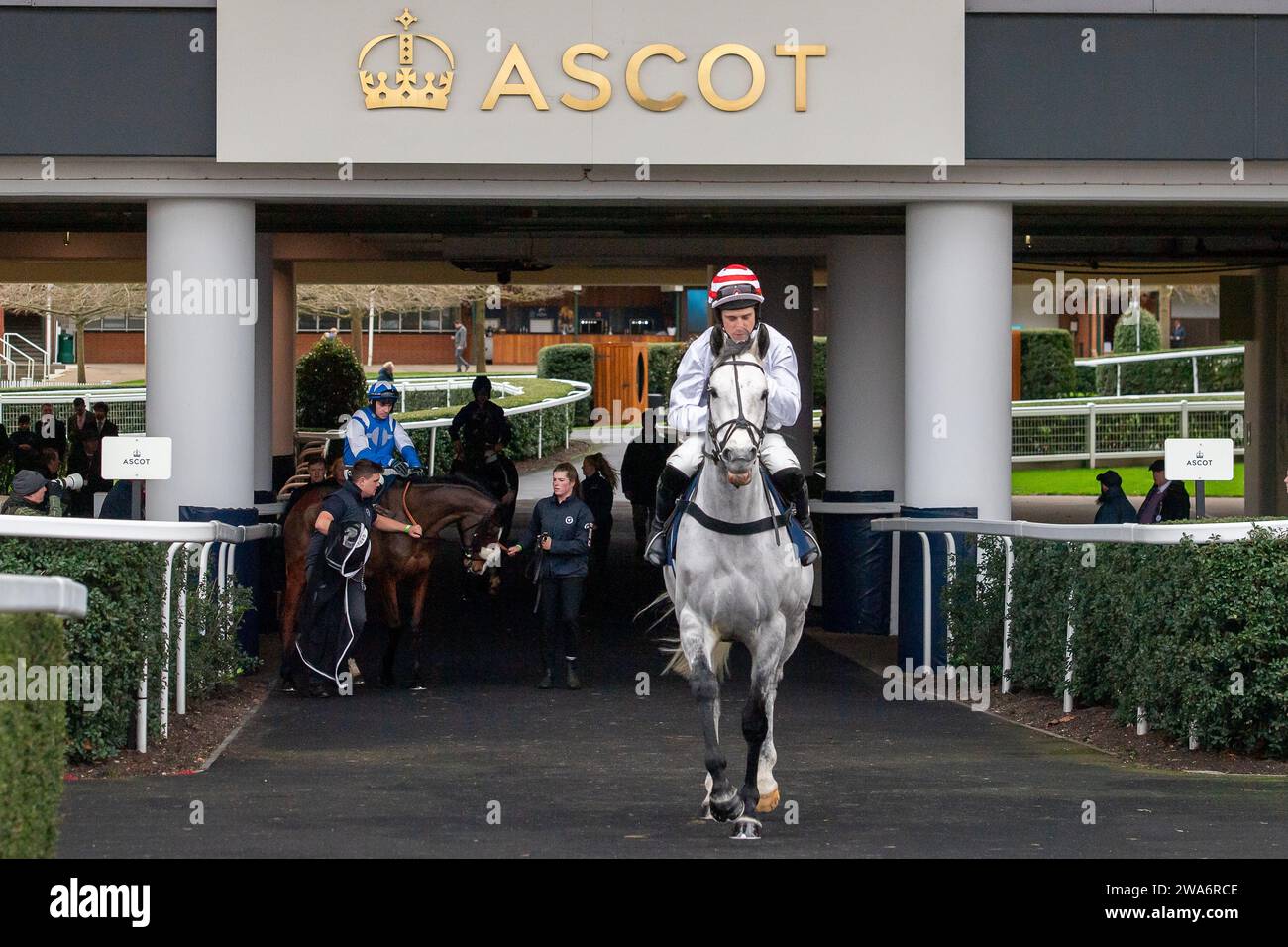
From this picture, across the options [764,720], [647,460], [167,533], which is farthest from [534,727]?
[647,460]

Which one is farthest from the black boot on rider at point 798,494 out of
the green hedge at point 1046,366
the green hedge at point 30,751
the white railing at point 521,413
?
the green hedge at point 1046,366

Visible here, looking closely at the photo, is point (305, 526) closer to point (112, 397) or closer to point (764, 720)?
point (764, 720)

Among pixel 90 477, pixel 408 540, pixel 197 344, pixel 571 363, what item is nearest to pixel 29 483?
pixel 197 344

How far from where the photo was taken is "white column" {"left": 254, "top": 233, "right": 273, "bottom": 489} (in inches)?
741

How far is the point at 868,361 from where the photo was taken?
60.0 ft

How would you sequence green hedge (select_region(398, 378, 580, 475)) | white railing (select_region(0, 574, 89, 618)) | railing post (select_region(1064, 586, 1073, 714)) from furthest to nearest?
green hedge (select_region(398, 378, 580, 475)), railing post (select_region(1064, 586, 1073, 714)), white railing (select_region(0, 574, 89, 618))

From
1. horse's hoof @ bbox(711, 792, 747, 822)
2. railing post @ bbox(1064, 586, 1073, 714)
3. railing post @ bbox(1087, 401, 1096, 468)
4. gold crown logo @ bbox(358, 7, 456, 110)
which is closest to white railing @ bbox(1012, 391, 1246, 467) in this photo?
railing post @ bbox(1087, 401, 1096, 468)

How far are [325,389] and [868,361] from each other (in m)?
19.2

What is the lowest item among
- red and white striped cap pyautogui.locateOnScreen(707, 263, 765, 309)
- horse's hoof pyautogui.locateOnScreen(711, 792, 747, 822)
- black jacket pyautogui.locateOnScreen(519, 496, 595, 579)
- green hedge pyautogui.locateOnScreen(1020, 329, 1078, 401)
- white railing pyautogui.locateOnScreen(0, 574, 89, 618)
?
horse's hoof pyautogui.locateOnScreen(711, 792, 747, 822)

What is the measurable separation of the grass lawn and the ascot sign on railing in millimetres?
20709

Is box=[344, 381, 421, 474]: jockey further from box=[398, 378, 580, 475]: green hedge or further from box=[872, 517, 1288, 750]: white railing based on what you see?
box=[398, 378, 580, 475]: green hedge

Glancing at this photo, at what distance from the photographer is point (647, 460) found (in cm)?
2333

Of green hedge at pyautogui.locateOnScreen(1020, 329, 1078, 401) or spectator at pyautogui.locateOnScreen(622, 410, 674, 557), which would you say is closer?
spectator at pyautogui.locateOnScreen(622, 410, 674, 557)

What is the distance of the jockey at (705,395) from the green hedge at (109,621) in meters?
3.18
